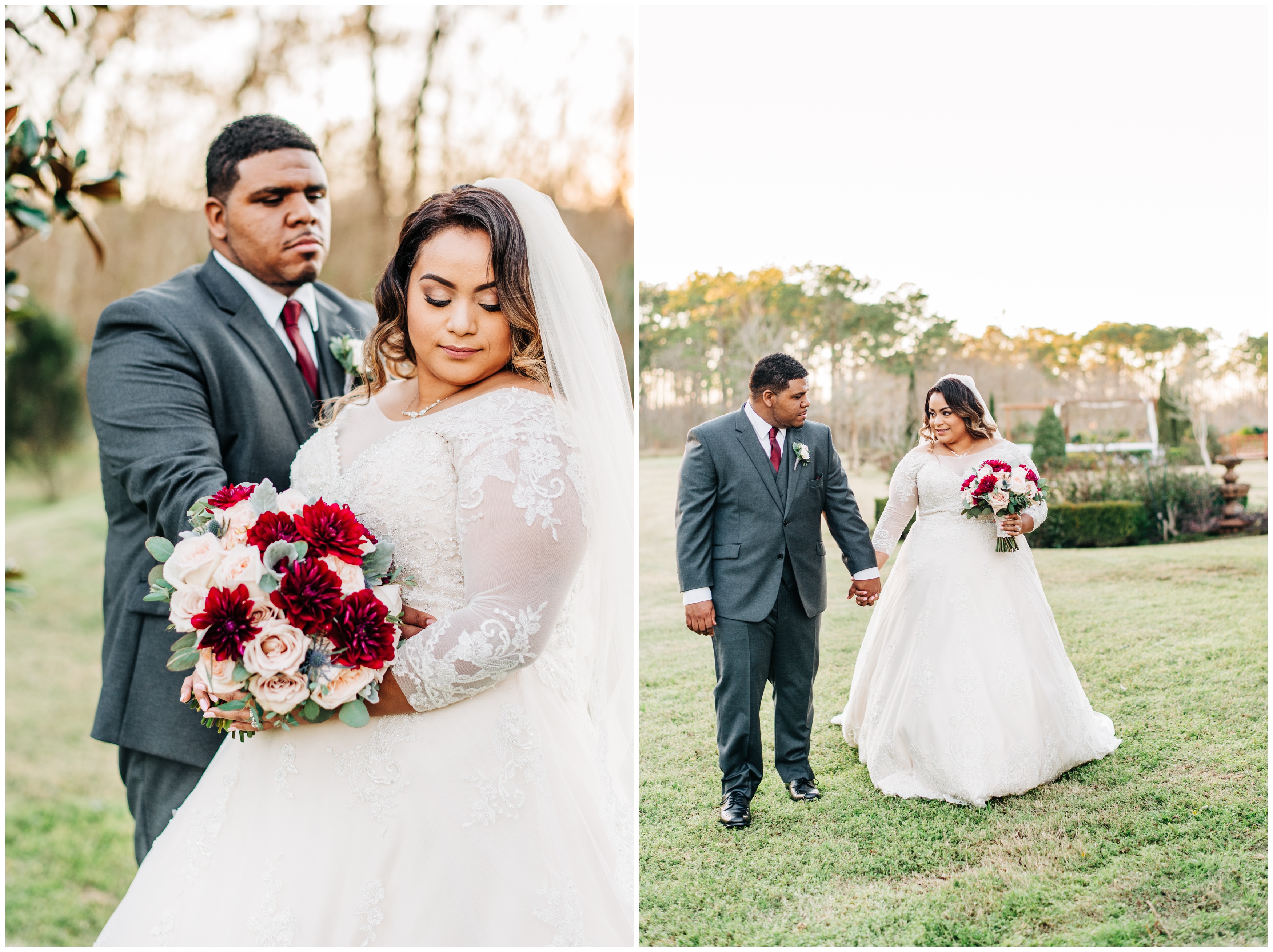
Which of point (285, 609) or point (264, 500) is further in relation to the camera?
point (264, 500)

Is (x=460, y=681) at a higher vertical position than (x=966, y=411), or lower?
lower

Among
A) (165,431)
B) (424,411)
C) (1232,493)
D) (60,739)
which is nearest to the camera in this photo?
(424,411)

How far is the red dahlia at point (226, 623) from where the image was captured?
179 centimetres

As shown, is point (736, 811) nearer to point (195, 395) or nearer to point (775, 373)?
point (775, 373)

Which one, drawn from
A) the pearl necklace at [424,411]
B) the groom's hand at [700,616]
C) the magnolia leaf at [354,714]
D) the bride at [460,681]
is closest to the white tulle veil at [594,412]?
the bride at [460,681]

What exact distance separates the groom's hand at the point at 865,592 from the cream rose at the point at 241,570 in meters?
1.87

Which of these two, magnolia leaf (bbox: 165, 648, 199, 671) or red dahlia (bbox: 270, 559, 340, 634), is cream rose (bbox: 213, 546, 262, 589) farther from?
magnolia leaf (bbox: 165, 648, 199, 671)

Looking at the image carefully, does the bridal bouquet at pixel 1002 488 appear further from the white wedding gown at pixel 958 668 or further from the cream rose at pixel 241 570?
the cream rose at pixel 241 570

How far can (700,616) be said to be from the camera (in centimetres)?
287

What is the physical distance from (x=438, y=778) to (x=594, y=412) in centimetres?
98

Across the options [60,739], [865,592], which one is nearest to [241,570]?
[865,592]

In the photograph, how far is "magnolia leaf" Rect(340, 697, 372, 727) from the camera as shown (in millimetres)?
1887

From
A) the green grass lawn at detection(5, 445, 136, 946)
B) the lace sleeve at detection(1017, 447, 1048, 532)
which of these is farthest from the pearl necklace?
the green grass lawn at detection(5, 445, 136, 946)

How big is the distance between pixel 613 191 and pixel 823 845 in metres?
5.03
